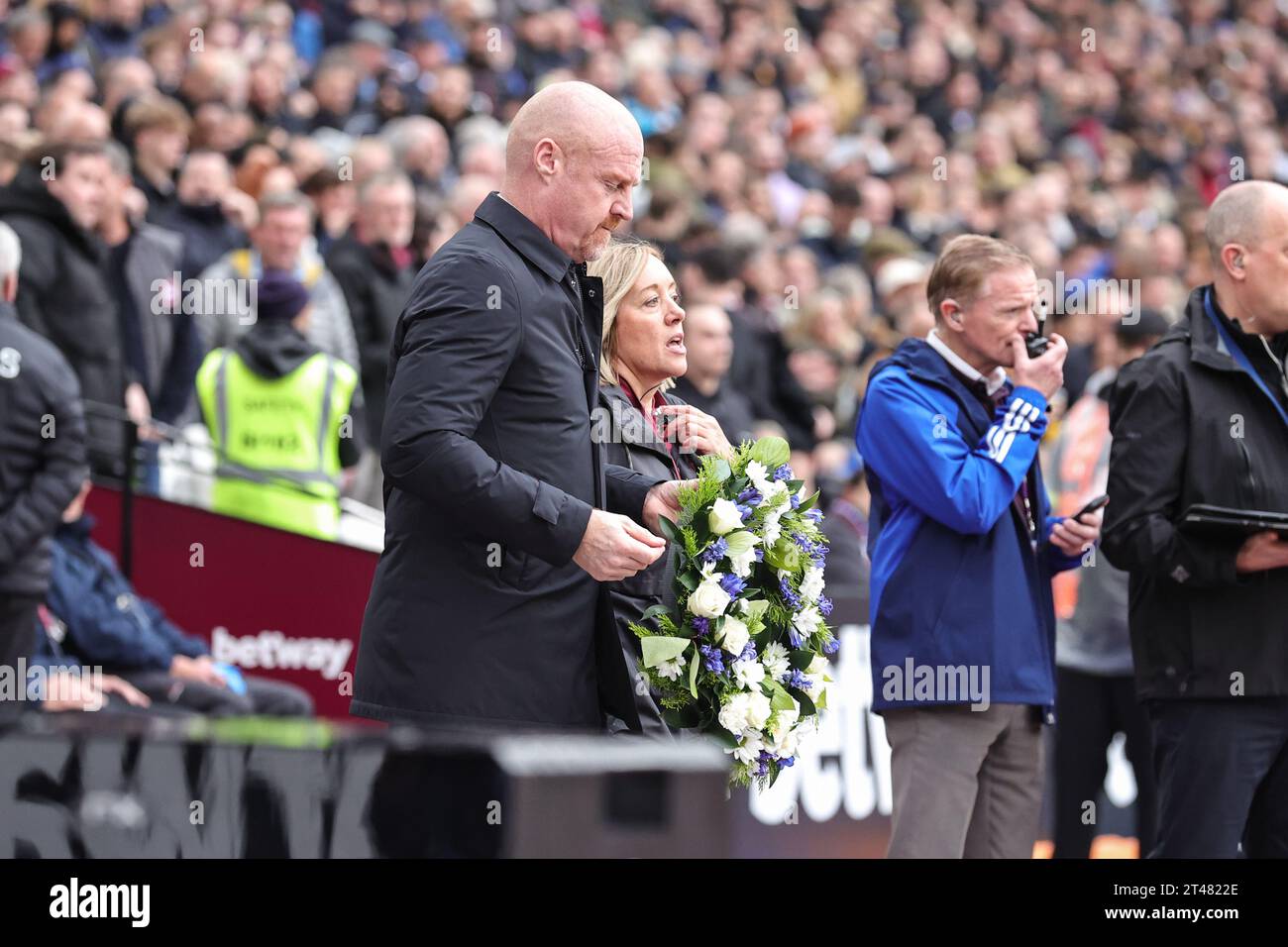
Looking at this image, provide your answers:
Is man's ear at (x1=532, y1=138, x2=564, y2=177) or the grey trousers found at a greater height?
man's ear at (x1=532, y1=138, x2=564, y2=177)

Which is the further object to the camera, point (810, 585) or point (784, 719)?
point (810, 585)

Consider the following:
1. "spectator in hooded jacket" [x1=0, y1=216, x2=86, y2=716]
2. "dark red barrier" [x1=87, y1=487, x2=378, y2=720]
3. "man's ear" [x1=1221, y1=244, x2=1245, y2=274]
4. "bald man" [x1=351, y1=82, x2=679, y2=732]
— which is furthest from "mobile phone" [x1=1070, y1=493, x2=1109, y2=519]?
"dark red barrier" [x1=87, y1=487, x2=378, y2=720]

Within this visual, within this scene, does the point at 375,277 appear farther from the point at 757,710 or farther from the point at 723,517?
the point at 757,710

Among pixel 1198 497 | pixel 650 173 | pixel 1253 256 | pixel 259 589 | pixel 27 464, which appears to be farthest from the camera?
pixel 650 173

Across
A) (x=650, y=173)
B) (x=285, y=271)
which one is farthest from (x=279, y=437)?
(x=650, y=173)

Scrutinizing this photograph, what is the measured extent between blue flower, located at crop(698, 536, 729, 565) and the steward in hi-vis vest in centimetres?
414

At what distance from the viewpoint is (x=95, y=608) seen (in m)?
7.23

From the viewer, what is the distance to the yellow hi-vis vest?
26.3 feet

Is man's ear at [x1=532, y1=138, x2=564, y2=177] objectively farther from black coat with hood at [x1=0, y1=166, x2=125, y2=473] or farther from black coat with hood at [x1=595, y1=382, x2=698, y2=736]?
black coat with hood at [x1=0, y1=166, x2=125, y2=473]

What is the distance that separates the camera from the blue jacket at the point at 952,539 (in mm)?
4777

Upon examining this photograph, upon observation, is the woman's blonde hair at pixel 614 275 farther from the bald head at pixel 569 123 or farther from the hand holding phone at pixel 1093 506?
the hand holding phone at pixel 1093 506

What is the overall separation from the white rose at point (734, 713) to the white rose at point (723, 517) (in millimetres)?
366

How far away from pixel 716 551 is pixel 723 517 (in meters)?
0.08
